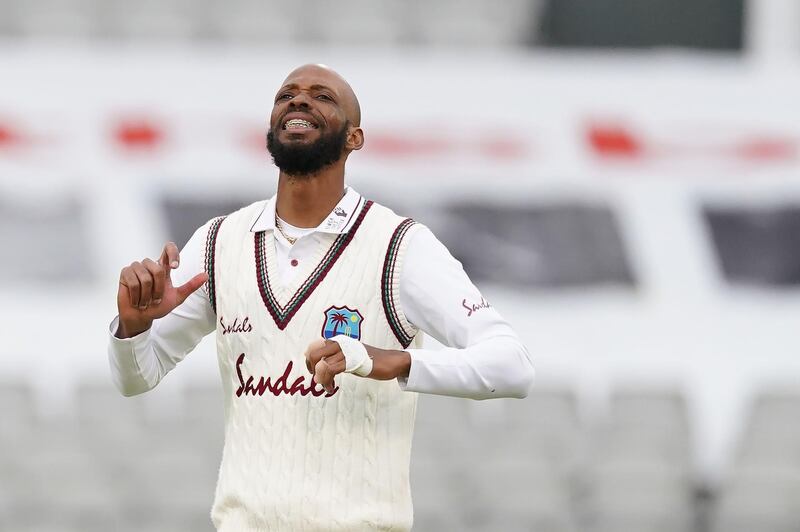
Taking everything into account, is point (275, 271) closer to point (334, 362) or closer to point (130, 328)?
point (130, 328)

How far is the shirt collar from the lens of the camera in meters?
3.64

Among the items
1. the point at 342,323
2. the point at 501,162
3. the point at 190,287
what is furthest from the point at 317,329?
the point at 501,162

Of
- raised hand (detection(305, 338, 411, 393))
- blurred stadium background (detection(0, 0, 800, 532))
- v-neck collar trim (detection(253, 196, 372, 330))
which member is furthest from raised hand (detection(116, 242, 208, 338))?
blurred stadium background (detection(0, 0, 800, 532))

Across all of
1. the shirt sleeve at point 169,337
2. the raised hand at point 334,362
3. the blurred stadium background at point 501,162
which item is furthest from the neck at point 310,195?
the blurred stadium background at point 501,162

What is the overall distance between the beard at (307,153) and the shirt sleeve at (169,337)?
0.32m

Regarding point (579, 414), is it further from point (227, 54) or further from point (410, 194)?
point (227, 54)

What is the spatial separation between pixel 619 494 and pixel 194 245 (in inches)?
184

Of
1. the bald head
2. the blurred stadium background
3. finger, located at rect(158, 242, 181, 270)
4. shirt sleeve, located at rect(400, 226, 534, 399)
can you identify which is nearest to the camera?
shirt sleeve, located at rect(400, 226, 534, 399)

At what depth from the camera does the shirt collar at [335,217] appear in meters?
3.64

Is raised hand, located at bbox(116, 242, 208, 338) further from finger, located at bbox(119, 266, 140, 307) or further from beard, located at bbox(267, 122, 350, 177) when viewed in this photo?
beard, located at bbox(267, 122, 350, 177)

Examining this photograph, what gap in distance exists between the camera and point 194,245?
150 inches

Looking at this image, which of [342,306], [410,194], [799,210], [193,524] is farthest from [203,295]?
[799,210]

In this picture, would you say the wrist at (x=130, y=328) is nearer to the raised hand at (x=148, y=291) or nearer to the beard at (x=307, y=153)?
the raised hand at (x=148, y=291)

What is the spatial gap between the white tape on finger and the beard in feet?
1.57
